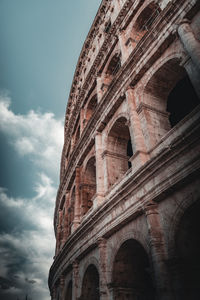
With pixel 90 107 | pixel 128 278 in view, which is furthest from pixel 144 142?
pixel 90 107

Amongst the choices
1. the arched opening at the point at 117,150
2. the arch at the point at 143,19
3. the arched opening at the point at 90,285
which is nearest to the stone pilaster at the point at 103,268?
the arched opening at the point at 90,285

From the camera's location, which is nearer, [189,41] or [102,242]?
A: [189,41]

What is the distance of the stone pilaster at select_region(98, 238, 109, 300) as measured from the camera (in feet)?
24.0

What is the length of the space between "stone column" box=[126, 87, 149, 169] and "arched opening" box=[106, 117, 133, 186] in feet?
4.20

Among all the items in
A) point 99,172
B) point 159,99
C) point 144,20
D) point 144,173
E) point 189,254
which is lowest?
point 189,254

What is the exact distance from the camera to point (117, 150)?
10.7m

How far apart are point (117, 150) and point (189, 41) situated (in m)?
5.45

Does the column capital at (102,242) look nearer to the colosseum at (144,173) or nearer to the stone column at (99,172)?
the colosseum at (144,173)

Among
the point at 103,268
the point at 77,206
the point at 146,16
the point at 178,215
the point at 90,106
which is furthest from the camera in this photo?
the point at 90,106

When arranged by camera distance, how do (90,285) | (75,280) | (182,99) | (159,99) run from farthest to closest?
(182,99) < (75,280) < (90,285) < (159,99)

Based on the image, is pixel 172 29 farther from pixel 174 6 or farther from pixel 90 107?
pixel 90 107

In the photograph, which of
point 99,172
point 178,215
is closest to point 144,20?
point 99,172

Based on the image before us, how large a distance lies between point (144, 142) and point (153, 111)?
1.43 m

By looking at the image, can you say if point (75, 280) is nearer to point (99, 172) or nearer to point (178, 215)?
point (99, 172)
